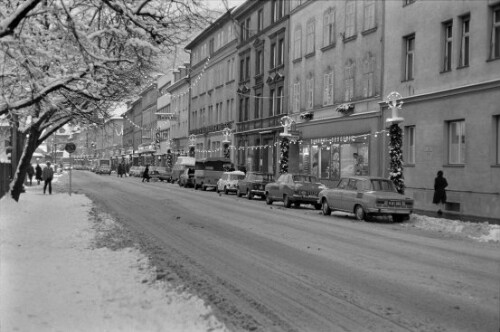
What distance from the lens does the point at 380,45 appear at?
2780 centimetres

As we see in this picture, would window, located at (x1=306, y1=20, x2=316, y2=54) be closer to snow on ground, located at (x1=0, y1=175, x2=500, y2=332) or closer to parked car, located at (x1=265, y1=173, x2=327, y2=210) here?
parked car, located at (x1=265, y1=173, x2=327, y2=210)

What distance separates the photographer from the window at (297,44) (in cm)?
3766

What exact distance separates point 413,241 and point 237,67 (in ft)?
132

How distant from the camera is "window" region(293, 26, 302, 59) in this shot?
37656 millimetres

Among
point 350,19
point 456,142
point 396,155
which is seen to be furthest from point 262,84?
point 396,155

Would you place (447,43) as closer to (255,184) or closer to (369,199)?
(369,199)

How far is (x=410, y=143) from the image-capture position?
25250mm

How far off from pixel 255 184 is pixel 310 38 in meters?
11.9

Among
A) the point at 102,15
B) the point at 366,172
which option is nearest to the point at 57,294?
the point at 102,15

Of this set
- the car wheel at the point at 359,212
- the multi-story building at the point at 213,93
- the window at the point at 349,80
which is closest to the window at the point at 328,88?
the window at the point at 349,80

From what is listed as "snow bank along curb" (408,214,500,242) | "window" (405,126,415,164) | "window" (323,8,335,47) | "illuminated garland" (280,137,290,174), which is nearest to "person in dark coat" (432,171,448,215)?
"snow bank along curb" (408,214,500,242)

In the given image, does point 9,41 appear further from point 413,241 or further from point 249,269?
point 413,241

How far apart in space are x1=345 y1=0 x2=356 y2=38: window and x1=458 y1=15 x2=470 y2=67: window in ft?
29.1

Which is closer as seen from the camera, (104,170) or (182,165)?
(182,165)
